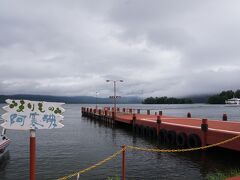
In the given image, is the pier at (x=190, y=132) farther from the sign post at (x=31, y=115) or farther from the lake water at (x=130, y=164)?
the sign post at (x=31, y=115)

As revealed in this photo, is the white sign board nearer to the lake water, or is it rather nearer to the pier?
the lake water

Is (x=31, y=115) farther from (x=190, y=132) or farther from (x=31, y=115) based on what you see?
(x=190, y=132)

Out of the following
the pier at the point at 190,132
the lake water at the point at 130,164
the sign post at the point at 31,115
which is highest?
the sign post at the point at 31,115

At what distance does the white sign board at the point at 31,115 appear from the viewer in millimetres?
→ 7750

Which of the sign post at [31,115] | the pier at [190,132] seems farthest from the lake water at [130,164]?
the sign post at [31,115]

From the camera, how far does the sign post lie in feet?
25.4

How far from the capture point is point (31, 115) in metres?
7.94

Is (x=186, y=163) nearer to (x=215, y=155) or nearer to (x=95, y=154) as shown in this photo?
(x=215, y=155)

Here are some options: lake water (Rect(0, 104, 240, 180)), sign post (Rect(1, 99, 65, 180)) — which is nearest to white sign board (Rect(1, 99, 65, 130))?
sign post (Rect(1, 99, 65, 180))

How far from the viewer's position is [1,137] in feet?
74.8

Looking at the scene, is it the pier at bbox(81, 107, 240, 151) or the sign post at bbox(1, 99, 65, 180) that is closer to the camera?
the sign post at bbox(1, 99, 65, 180)

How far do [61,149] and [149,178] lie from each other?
13.1 metres

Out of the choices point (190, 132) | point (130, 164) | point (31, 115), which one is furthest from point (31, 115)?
point (190, 132)

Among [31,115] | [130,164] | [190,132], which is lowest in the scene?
[130,164]
